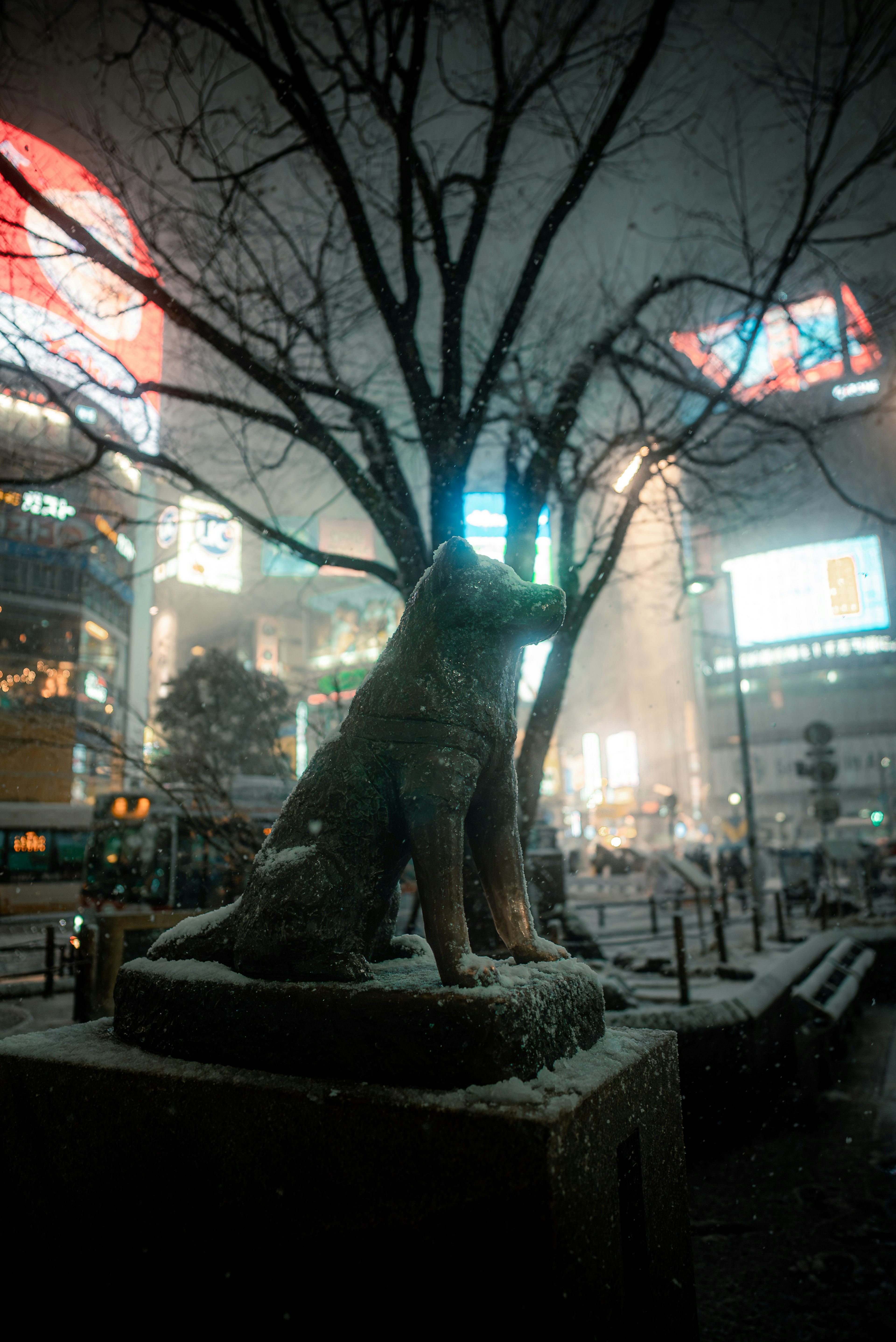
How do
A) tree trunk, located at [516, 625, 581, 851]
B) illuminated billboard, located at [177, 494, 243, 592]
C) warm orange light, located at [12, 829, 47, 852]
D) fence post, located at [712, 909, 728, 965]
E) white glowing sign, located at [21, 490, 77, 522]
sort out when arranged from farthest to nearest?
1. warm orange light, located at [12, 829, 47, 852]
2. fence post, located at [712, 909, 728, 965]
3. white glowing sign, located at [21, 490, 77, 522]
4. illuminated billboard, located at [177, 494, 243, 592]
5. tree trunk, located at [516, 625, 581, 851]

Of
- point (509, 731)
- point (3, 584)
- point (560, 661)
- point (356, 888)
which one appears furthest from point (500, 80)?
point (3, 584)

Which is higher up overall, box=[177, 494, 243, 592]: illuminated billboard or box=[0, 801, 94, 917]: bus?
box=[177, 494, 243, 592]: illuminated billboard

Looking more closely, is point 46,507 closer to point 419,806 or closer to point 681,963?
point 419,806

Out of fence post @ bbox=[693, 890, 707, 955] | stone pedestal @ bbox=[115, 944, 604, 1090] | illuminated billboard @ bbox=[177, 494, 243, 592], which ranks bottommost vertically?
fence post @ bbox=[693, 890, 707, 955]

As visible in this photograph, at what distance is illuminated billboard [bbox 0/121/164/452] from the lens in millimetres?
5133

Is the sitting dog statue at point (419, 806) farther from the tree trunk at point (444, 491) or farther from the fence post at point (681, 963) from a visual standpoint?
the fence post at point (681, 963)

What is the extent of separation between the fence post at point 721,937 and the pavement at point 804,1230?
174 centimetres

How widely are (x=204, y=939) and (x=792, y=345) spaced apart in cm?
696

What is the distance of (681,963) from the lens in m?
6.04

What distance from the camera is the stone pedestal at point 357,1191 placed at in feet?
5.43

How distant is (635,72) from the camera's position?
16.6 ft

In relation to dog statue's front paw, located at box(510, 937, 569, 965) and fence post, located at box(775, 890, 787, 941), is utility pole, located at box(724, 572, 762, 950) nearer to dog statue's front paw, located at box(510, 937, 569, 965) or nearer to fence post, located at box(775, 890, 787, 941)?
fence post, located at box(775, 890, 787, 941)

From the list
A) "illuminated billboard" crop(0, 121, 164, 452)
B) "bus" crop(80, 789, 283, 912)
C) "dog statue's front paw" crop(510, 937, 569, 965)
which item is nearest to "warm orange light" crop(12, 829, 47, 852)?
"bus" crop(80, 789, 283, 912)

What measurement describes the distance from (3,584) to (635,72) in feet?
24.0
